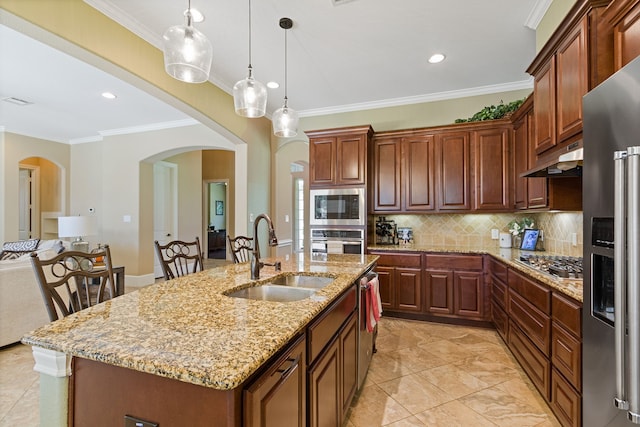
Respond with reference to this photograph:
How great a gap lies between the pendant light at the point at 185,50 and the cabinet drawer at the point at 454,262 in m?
3.08

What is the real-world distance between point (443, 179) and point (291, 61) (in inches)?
91.2

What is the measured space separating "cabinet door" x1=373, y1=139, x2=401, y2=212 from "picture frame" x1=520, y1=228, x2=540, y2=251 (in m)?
1.45

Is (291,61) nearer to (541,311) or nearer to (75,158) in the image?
(541,311)

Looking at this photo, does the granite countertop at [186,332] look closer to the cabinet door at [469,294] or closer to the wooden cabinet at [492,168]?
the cabinet door at [469,294]

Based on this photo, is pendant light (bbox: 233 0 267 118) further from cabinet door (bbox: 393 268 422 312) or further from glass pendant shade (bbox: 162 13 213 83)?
cabinet door (bbox: 393 268 422 312)

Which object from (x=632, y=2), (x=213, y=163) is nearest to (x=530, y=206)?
(x=632, y=2)

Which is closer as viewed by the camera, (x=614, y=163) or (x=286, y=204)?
(x=614, y=163)

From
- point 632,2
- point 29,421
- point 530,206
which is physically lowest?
point 29,421

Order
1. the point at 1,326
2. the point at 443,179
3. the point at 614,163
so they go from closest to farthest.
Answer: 1. the point at 614,163
2. the point at 1,326
3. the point at 443,179

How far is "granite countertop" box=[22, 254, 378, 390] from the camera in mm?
790

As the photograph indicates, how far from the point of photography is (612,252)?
1.15m

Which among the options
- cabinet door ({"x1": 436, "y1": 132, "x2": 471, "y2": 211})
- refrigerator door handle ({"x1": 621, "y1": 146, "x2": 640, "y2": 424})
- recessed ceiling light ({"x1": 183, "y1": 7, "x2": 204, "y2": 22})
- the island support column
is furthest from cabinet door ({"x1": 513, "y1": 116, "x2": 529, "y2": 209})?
the island support column

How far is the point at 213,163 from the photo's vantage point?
846cm

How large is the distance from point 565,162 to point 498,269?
160 cm
